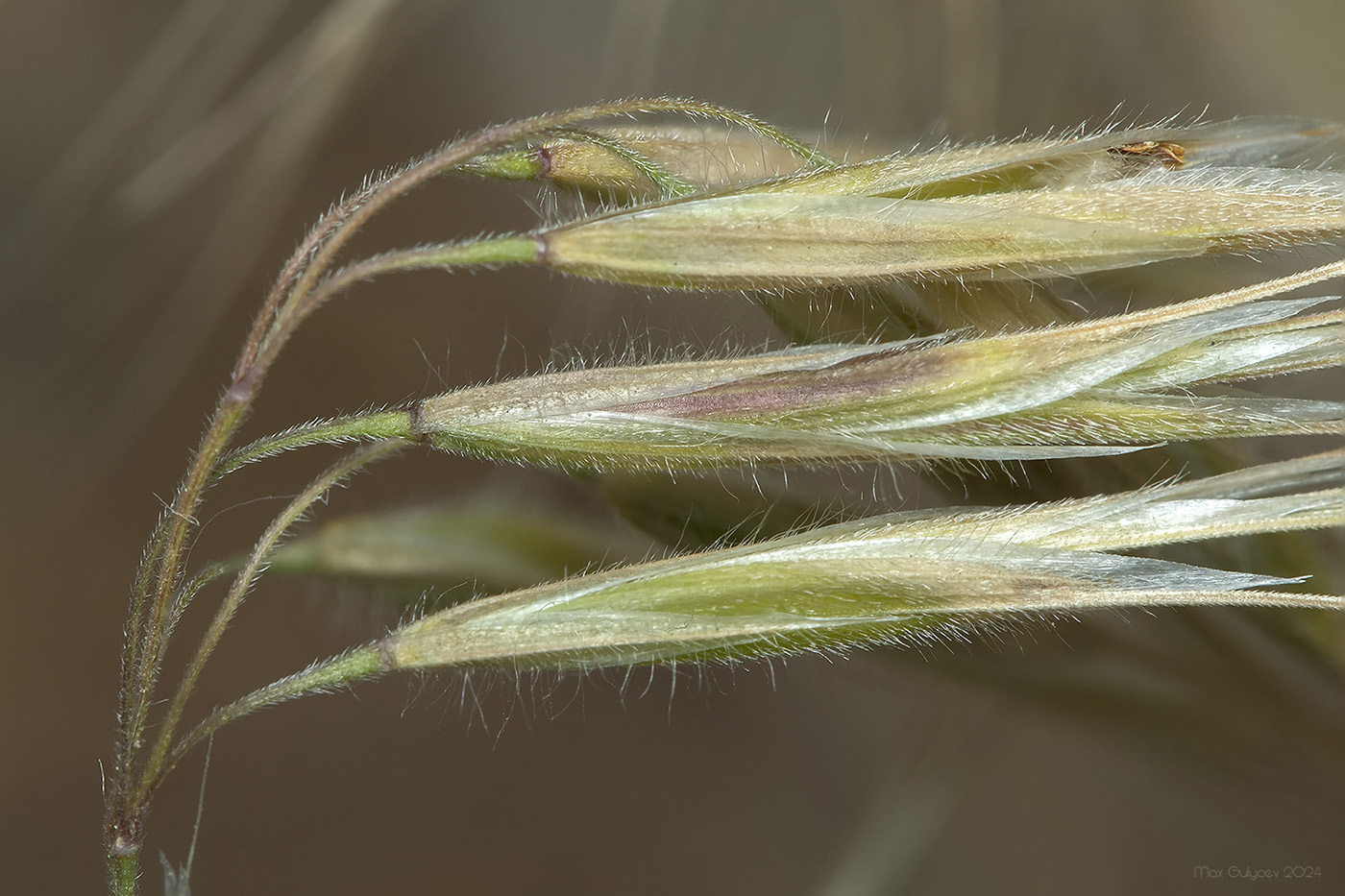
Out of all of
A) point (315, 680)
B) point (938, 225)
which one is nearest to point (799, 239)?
point (938, 225)

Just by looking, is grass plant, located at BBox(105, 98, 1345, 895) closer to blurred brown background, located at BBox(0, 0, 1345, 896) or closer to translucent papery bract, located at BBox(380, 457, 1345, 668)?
translucent papery bract, located at BBox(380, 457, 1345, 668)

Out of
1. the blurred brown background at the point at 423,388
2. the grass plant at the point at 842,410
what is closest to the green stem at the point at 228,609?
the grass plant at the point at 842,410

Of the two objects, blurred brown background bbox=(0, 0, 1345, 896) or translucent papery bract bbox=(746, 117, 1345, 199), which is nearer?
translucent papery bract bbox=(746, 117, 1345, 199)

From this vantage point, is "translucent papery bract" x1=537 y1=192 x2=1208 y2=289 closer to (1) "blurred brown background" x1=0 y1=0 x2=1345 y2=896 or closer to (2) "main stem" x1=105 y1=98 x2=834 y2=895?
(2) "main stem" x1=105 y1=98 x2=834 y2=895

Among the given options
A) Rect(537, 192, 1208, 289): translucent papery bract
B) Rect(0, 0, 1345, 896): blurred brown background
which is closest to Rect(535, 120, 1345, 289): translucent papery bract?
Rect(537, 192, 1208, 289): translucent papery bract

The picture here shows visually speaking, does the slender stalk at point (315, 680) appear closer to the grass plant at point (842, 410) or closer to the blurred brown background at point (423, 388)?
the grass plant at point (842, 410)

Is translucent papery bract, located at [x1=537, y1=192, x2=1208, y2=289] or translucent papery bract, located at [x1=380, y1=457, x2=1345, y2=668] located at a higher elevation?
translucent papery bract, located at [x1=537, y1=192, x2=1208, y2=289]
